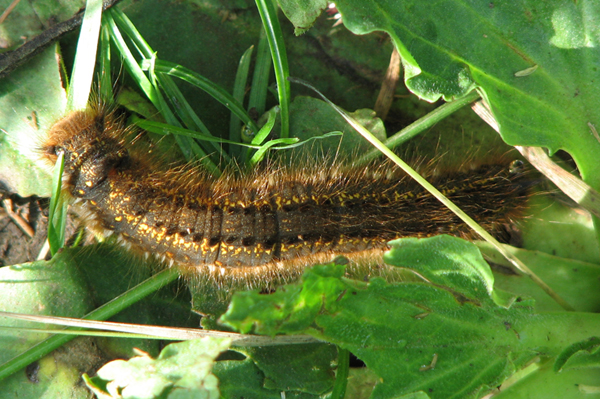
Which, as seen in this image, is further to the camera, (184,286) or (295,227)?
(184,286)

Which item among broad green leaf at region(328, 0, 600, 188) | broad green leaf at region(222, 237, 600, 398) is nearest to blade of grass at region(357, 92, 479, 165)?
broad green leaf at region(328, 0, 600, 188)

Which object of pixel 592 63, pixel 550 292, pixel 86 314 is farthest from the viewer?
pixel 86 314

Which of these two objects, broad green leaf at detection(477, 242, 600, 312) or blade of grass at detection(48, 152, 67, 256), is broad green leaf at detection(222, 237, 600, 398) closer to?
broad green leaf at detection(477, 242, 600, 312)

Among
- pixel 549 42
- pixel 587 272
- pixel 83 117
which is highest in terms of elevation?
pixel 83 117

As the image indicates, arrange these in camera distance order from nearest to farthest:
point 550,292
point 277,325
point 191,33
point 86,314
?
point 277,325
point 550,292
point 86,314
point 191,33

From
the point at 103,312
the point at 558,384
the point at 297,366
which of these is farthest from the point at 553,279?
the point at 103,312

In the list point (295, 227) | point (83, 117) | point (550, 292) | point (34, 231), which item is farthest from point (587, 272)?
point (34, 231)

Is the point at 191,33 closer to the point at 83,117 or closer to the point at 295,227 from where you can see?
the point at 83,117
